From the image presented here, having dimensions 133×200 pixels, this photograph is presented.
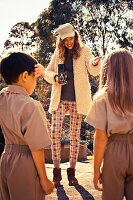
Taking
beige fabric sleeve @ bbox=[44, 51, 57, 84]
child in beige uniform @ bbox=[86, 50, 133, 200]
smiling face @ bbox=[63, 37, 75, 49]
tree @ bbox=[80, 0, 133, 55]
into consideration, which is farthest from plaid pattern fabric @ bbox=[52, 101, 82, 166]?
tree @ bbox=[80, 0, 133, 55]

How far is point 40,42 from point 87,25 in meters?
2.38

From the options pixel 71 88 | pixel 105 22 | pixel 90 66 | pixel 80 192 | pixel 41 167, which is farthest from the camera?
pixel 105 22

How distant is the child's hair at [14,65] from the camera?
2.12 m

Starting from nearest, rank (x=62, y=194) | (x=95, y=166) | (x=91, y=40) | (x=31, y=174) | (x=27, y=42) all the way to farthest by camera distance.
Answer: (x=31, y=174)
(x=95, y=166)
(x=62, y=194)
(x=91, y=40)
(x=27, y=42)

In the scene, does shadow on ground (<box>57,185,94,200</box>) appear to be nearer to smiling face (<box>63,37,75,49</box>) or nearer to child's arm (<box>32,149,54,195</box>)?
child's arm (<box>32,149,54,195</box>)

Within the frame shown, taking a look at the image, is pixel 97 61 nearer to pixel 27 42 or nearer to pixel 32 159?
pixel 32 159

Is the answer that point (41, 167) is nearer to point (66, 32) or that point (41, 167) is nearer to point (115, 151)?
point (115, 151)

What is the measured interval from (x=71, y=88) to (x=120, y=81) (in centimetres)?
172

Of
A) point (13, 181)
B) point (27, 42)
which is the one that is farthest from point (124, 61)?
point (27, 42)

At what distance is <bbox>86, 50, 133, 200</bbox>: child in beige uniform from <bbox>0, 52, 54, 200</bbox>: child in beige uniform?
357 millimetres

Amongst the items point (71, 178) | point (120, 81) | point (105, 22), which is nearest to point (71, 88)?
point (71, 178)

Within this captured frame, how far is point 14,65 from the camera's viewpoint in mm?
2111

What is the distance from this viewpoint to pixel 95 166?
2164 mm

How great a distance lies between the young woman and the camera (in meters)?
3.75
